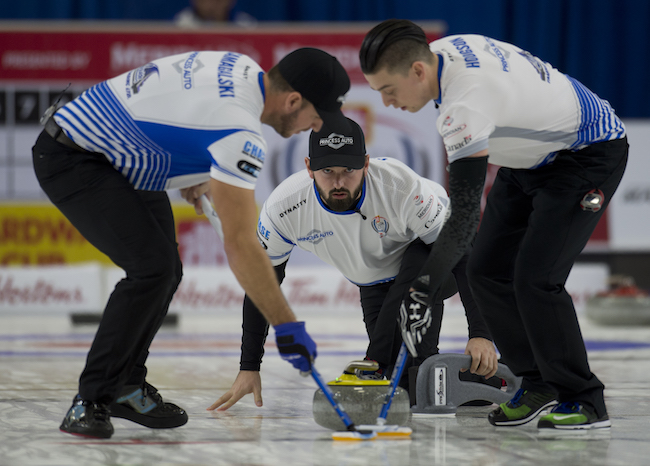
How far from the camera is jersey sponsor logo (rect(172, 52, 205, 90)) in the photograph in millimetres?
2553

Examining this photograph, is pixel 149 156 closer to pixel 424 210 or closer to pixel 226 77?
pixel 226 77

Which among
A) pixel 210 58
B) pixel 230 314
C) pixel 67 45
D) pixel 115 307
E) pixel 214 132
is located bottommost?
pixel 230 314

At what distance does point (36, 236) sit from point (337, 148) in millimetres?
5754

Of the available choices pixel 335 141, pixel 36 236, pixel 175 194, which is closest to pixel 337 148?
pixel 335 141

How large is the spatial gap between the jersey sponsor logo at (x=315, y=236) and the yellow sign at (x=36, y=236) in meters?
4.79

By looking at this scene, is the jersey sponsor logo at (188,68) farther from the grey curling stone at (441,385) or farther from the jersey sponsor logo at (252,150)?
the grey curling stone at (441,385)

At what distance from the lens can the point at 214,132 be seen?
2453 millimetres

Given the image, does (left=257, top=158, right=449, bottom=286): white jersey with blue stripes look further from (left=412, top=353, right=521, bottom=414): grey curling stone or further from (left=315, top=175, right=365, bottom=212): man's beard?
(left=412, top=353, right=521, bottom=414): grey curling stone

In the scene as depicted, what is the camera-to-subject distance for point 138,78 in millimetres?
2648

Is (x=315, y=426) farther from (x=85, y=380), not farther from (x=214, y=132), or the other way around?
(x=214, y=132)

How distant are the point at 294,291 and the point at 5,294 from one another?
2833 millimetres

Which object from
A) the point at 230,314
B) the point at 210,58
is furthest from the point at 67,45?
the point at 210,58

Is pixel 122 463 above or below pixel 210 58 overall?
below

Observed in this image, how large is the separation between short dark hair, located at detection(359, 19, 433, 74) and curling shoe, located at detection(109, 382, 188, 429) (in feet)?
4.67
